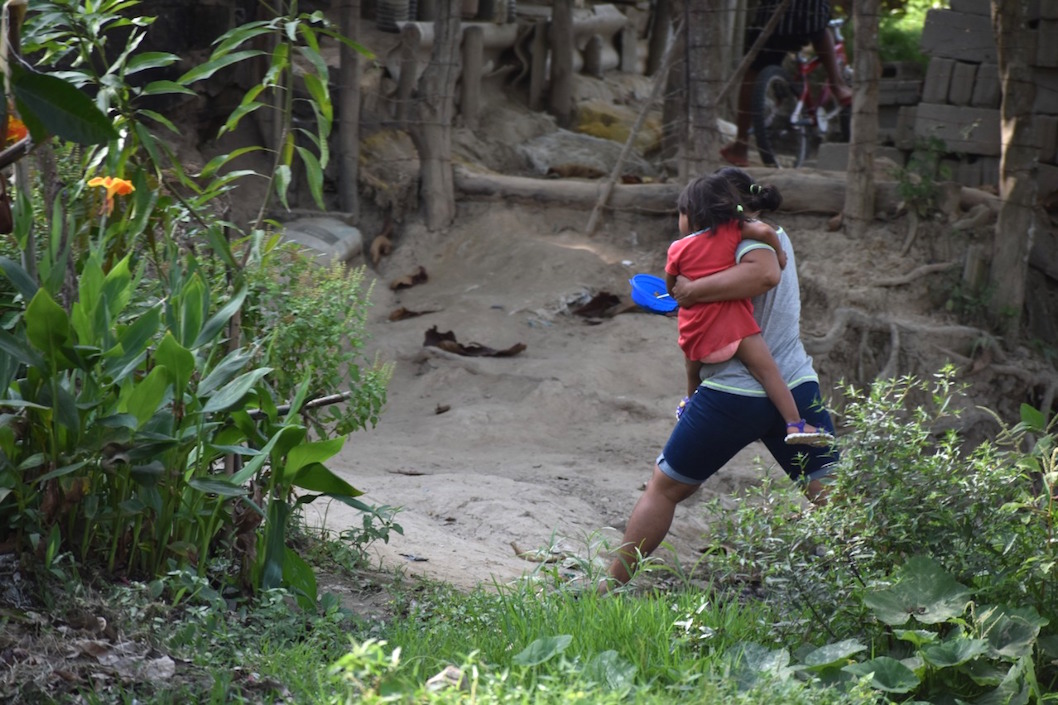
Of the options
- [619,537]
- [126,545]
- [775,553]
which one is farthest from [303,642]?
[619,537]

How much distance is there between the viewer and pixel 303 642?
3.12 meters

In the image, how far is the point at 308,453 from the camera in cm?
327

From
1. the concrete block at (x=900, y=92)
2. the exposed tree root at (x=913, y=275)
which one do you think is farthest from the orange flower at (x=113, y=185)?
the concrete block at (x=900, y=92)

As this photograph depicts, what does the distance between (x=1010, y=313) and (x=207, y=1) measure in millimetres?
6757

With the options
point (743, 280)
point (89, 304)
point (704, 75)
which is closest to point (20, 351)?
point (89, 304)

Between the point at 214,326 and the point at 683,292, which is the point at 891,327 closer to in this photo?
the point at 683,292

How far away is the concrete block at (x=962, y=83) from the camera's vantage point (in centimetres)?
936

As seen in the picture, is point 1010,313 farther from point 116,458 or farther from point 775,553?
point 116,458

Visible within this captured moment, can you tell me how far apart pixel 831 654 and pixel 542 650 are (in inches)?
29.6

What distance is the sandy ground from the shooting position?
5.09 m

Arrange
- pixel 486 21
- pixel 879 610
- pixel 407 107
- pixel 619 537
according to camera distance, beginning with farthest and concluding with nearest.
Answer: pixel 486 21, pixel 407 107, pixel 619 537, pixel 879 610

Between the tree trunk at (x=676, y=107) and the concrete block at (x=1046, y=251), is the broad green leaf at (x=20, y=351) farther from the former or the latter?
the concrete block at (x=1046, y=251)

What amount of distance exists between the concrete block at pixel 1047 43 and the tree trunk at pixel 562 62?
5.68 meters

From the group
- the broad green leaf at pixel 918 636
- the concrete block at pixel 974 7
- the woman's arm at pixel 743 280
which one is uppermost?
the concrete block at pixel 974 7
